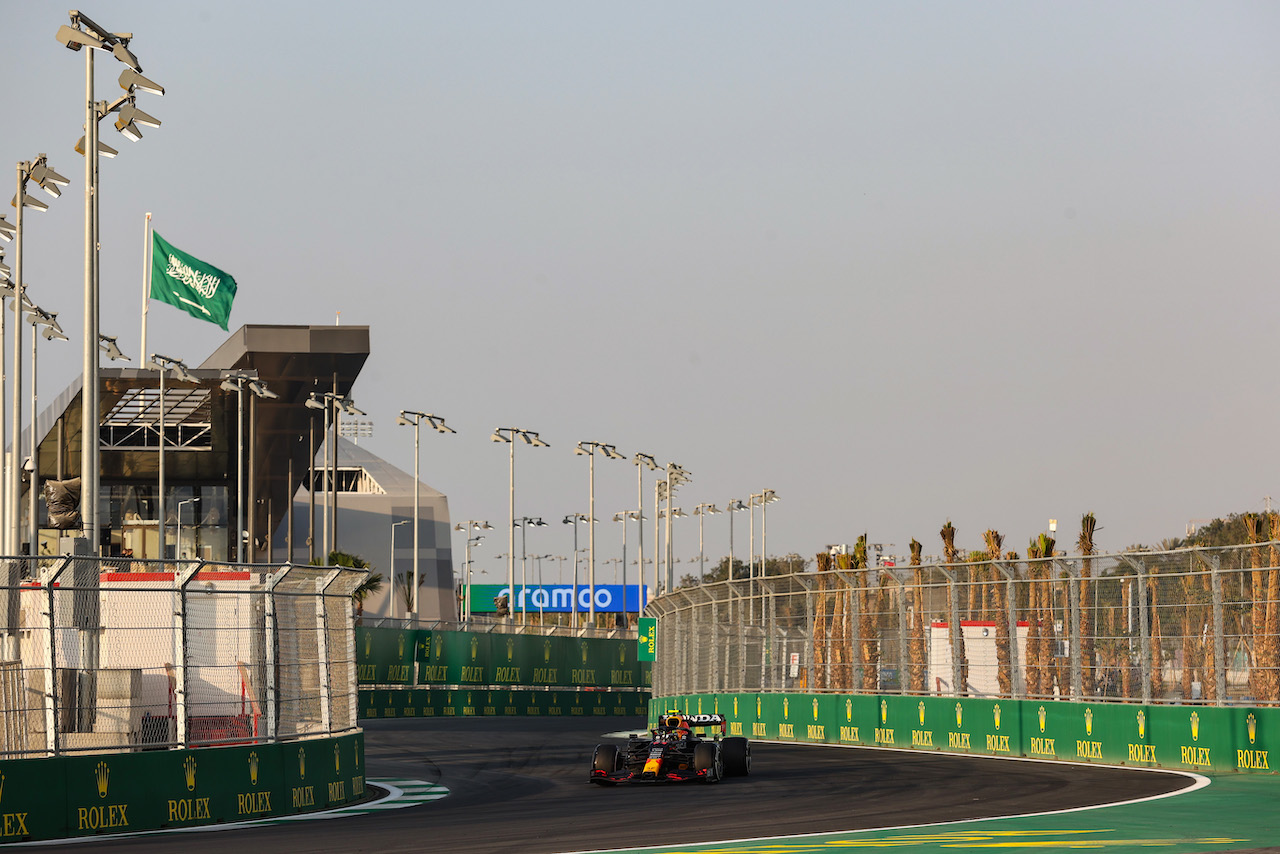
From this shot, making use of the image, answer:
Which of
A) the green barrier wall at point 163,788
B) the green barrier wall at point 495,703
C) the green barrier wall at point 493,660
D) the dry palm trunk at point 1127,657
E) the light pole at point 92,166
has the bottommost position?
the green barrier wall at point 495,703

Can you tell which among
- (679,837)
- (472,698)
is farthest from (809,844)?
(472,698)

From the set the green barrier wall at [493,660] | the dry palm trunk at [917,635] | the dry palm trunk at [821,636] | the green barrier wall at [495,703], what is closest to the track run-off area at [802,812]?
the dry palm trunk at [917,635]

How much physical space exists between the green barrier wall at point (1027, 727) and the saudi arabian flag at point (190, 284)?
2473 centimetres

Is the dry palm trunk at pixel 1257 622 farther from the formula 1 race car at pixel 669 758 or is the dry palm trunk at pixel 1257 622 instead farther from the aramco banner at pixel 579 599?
the aramco banner at pixel 579 599

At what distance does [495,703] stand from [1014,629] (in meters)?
26.5

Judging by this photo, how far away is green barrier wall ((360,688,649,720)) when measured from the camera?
146 feet

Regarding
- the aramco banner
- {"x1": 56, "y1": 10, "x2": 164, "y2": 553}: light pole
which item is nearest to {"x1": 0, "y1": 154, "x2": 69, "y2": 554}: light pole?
{"x1": 56, "y1": 10, "x2": 164, "y2": 553}: light pole

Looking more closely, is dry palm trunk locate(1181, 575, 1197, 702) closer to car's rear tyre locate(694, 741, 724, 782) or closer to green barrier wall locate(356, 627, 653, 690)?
car's rear tyre locate(694, 741, 724, 782)

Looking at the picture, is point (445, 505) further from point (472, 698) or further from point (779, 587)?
point (779, 587)

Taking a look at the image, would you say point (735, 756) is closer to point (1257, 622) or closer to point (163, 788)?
point (1257, 622)

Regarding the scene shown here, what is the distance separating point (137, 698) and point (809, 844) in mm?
7265

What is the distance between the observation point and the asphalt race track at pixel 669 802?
1395 centimetres

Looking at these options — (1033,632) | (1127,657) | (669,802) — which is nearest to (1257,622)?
(1127,657)

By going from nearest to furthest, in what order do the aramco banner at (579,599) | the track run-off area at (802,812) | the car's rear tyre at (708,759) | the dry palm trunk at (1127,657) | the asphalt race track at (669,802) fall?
1. the track run-off area at (802,812)
2. the asphalt race track at (669,802)
3. the car's rear tyre at (708,759)
4. the dry palm trunk at (1127,657)
5. the aramco banner at (579,599)
